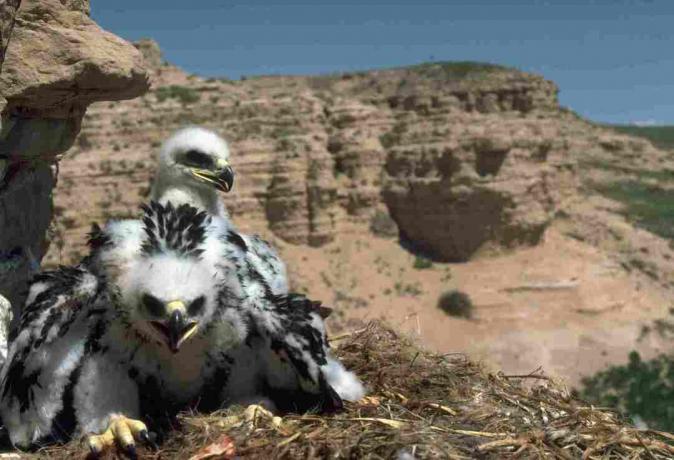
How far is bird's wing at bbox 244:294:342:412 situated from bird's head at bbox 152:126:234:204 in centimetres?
124

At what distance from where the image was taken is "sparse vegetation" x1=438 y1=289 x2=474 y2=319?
23391mm

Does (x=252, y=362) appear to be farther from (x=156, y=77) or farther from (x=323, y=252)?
(x=156, y=77)

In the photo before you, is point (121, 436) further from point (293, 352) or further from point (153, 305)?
point (293, 352)

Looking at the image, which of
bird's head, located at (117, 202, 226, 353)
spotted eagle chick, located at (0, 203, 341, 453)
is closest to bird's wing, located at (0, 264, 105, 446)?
spotted eagle chick, located at (0, 203, 341, 453)

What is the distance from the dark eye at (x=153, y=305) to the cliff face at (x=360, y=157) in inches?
779

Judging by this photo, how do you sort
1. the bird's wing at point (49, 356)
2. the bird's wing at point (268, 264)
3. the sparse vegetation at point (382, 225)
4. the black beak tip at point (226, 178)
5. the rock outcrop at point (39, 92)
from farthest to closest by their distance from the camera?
1. the sparse vegetation at point (382, 225)
2. the black beak tip at point (226, 178)
3. the rock outcrop at point (39, 92)
4. the bird's wing at point (268, 264)
5. the bird's wing at point (49, 356)

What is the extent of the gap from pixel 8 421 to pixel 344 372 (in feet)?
5.33

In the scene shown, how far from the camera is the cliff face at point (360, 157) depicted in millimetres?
23484

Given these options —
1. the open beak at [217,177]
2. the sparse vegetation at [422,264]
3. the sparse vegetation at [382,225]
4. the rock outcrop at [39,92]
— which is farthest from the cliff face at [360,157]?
the open beak at [217,177]

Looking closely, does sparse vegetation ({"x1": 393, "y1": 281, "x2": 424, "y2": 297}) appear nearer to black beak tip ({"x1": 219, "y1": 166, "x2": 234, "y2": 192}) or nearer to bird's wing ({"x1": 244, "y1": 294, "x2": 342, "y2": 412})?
black beak tip ({"x1": 219, "y1": 166, "x2": 234, "y2": 192})

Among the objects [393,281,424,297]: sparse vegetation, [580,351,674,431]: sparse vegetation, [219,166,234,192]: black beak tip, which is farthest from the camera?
[393,281,424,297]: sparse vegetation

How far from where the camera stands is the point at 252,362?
352 centimetres

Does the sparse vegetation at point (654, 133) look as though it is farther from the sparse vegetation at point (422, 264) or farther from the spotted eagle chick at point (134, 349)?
the spotted eagle chick at point (134, 349)

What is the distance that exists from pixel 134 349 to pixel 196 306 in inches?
18.1
